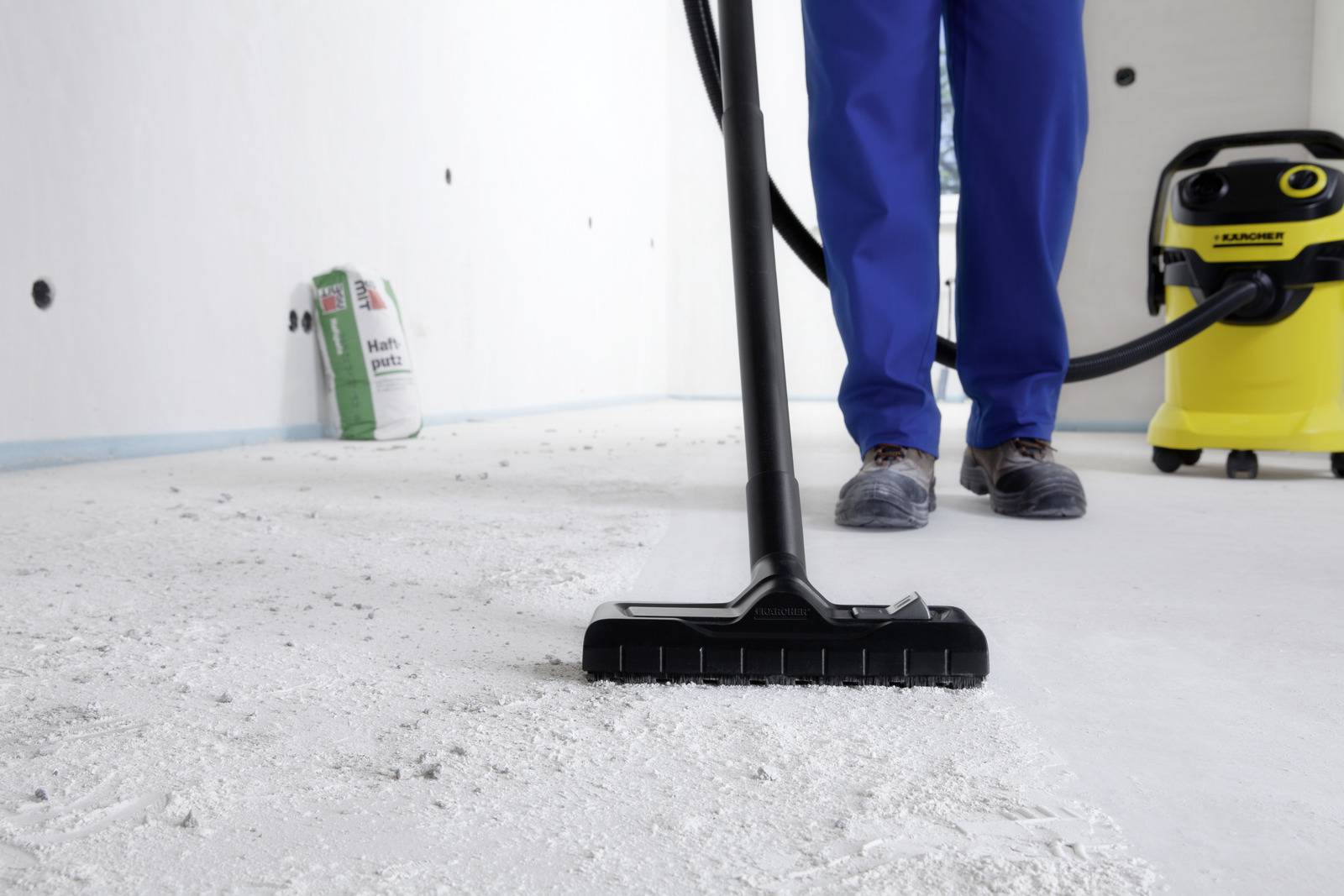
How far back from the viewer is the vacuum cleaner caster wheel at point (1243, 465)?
1.85 meters

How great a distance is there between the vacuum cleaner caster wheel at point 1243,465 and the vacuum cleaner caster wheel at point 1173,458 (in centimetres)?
7

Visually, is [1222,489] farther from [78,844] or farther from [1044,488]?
[78,844]

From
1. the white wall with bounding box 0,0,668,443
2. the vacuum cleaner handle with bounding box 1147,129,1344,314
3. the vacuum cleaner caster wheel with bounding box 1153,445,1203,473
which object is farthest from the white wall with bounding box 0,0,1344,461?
the vacuum cleaner caster wheel with bounding box 1153,445,1203,473

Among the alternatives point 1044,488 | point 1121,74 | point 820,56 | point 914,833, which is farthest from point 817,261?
point 1121,74

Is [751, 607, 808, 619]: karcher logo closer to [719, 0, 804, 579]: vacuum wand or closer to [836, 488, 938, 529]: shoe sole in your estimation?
[719, 0, 804, 579]: vacuum wand

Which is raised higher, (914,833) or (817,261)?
(817,261)

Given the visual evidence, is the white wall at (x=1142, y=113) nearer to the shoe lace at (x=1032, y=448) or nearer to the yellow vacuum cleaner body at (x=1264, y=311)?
the yellow vacuum cleaner body at (x=1264, y=311)

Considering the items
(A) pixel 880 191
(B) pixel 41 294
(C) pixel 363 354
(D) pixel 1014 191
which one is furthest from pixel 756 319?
(C) pixel 363 354

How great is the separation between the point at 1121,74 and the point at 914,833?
3035mm

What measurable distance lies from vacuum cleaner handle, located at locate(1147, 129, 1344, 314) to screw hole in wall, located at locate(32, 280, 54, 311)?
2.09 m

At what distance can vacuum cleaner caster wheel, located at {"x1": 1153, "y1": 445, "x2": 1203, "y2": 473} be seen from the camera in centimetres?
193

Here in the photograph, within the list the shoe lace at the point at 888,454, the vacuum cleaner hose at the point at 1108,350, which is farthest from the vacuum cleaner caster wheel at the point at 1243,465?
the shoe lace at the point at 888,454

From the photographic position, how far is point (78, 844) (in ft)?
1.30

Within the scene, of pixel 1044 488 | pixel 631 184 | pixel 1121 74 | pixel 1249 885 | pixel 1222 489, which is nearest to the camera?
pixel 1249 885
